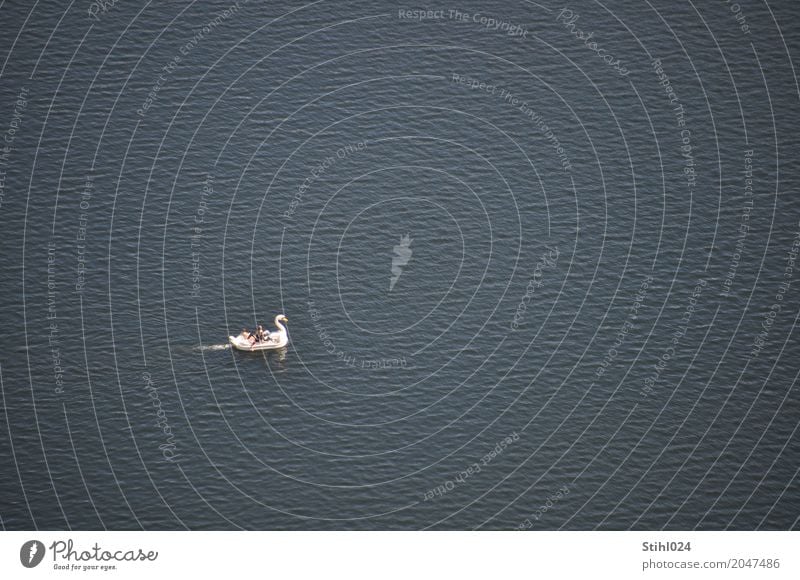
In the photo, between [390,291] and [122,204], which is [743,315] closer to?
[390,291]
